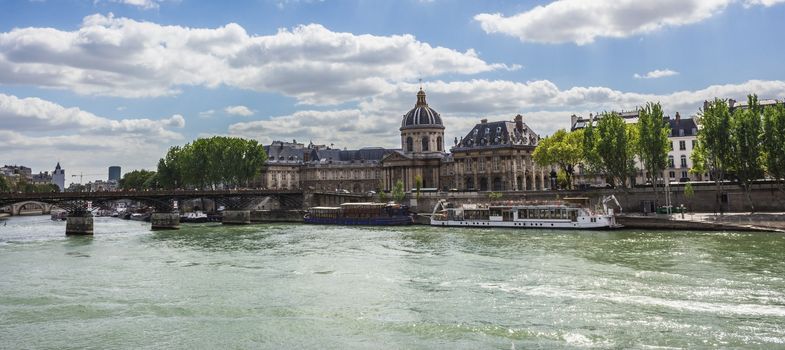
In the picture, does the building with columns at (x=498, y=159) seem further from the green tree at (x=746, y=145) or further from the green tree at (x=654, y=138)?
the green tree at (x=746, y=145)

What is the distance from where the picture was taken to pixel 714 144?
5912cm

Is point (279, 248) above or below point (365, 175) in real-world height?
below

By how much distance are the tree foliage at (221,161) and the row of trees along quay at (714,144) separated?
5242 centimetres

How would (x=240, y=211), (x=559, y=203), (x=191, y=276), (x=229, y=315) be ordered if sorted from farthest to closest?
1. (x=240, y=211)
2. (x=559, y=203)
3. (x=191, y=276)
4. (x=229, y=315)

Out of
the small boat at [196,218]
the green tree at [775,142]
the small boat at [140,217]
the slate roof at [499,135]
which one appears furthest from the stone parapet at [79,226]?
the green tree at [775,142]

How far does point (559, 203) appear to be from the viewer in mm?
61594

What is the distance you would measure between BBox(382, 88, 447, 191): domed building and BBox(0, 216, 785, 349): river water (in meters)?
69.1

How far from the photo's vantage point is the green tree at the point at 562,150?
261 ft

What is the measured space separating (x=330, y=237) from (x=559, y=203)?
21823mm

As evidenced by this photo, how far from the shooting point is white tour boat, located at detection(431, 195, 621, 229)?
58.4 meters

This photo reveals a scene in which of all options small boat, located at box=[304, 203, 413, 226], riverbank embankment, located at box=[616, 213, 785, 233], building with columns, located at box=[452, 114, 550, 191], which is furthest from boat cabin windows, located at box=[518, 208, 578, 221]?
building with columns, located at box=[452, 114, 550, 191]

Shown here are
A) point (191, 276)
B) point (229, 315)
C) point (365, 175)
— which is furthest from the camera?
point (365, 175)

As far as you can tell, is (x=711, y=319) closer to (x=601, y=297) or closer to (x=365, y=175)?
(x=601, y=297)

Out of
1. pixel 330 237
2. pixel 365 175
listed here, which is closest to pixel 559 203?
pixel 330 237
